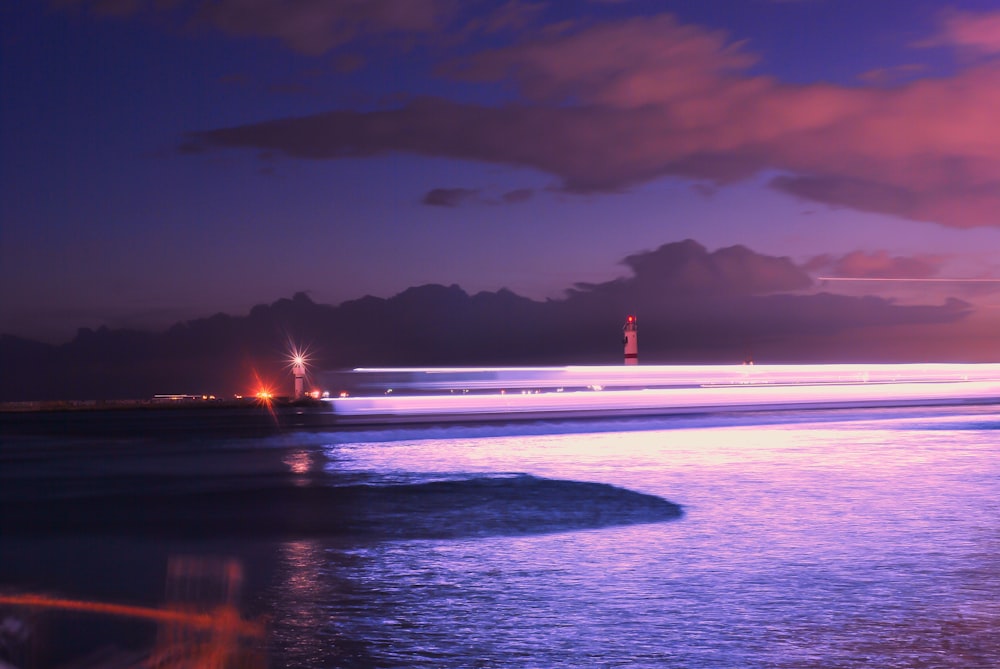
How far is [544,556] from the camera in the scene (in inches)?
362

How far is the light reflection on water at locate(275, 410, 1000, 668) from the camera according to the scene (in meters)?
5.93

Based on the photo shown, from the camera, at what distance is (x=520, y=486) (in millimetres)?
14812

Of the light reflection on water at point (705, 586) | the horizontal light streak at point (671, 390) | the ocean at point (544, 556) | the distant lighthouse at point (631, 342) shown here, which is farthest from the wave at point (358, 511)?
the distant lighthouse at point (631, 342)

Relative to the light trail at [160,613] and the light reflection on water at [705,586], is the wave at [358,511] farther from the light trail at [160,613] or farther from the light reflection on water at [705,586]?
the light trail at [160,613]

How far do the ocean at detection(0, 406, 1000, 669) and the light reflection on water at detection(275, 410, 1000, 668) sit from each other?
0.03 m

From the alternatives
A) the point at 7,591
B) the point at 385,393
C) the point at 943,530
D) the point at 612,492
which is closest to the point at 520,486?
the point at 612,492

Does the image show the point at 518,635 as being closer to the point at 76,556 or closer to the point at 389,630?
the point at 389,630

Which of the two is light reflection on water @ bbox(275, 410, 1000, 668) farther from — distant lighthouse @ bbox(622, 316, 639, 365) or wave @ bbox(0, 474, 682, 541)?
distant lighthouse @ bbox(622, 316, 639, 365)

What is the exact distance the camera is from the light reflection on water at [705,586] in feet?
19.5

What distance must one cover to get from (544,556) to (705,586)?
181 cm

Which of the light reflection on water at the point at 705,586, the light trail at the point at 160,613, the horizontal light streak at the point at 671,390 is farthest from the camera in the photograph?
the horizontal light streak at the point at 671,390

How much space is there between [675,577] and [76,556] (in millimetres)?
4944

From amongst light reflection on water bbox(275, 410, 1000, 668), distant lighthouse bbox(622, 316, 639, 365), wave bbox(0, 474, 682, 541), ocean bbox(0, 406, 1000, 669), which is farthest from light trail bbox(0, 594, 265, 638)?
distant lighthouse bbox(622, 316, 639, 365)

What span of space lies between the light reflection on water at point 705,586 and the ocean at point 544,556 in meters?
0.03
